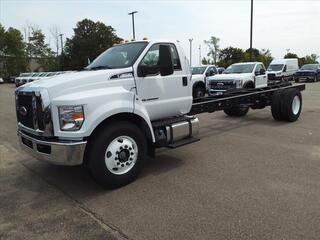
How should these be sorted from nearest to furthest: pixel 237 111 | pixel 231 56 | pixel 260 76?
1. pixel 237 111
2. pixel 260 76
3. pixel 231 56

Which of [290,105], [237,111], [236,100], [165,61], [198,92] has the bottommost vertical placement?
[237,111]

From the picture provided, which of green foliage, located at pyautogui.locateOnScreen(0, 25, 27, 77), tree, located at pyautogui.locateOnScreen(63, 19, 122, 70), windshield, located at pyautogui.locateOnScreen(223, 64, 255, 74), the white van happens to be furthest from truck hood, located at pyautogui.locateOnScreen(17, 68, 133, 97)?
green foliage, located at pyautogui.locateOnScreen(0, 25, 27, 77)

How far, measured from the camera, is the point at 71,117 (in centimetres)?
487

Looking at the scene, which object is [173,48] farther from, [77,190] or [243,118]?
[243,118]

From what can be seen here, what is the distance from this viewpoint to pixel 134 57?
598 cm

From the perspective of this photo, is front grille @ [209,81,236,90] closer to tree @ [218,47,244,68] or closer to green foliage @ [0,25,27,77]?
tree @ [218,47,244,68]

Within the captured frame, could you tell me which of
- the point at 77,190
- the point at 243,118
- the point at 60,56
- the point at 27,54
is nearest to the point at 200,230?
the point at 77,190

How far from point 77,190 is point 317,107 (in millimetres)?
11262

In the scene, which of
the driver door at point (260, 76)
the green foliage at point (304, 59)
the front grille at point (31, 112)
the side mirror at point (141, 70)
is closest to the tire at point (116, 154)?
the front grille at point (31, 112)

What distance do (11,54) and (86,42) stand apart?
70.2ft

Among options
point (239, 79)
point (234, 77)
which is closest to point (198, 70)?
point (234, 77)

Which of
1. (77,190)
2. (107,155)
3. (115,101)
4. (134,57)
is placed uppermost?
(134,57)

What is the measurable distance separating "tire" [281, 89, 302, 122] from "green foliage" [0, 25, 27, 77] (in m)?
77.1

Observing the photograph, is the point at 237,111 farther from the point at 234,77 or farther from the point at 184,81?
the point at 184,81
